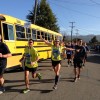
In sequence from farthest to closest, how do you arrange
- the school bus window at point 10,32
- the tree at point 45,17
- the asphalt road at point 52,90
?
the tree at point 45,17 → the school bus window at point 10,32 → the asphalt road at point 52,90

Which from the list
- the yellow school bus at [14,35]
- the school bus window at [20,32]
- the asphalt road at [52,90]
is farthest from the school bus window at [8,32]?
the asphalt road at [52,90]

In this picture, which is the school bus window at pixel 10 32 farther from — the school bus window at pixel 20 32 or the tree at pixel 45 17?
the tree at pixel 45 17

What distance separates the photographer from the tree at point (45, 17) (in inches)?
2269

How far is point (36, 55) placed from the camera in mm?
9562

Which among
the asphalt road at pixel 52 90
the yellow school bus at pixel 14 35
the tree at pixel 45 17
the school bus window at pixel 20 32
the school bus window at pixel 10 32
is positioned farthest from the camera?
the tree at pixel 45 17

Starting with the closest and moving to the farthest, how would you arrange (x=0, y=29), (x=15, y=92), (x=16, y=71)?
(x=15, y=92) → (x=0, y=29) → (x=16, y=71)

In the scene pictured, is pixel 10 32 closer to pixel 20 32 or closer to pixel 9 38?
pixel 9 38

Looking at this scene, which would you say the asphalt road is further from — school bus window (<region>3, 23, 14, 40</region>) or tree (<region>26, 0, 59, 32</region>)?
tree (<region>26, 0, 59, 32</region>)

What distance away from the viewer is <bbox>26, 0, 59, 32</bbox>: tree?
Result: 2269 inches

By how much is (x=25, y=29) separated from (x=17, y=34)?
1439mm

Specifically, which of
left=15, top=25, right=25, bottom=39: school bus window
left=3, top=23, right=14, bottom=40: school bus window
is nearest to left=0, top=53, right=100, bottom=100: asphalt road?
left=3, top=23, right=14, bottom=40: school bus window

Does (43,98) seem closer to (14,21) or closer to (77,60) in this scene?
(77,60)

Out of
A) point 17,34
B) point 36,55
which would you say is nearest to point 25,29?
point 17,34

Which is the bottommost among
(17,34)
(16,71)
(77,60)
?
(16,71)
